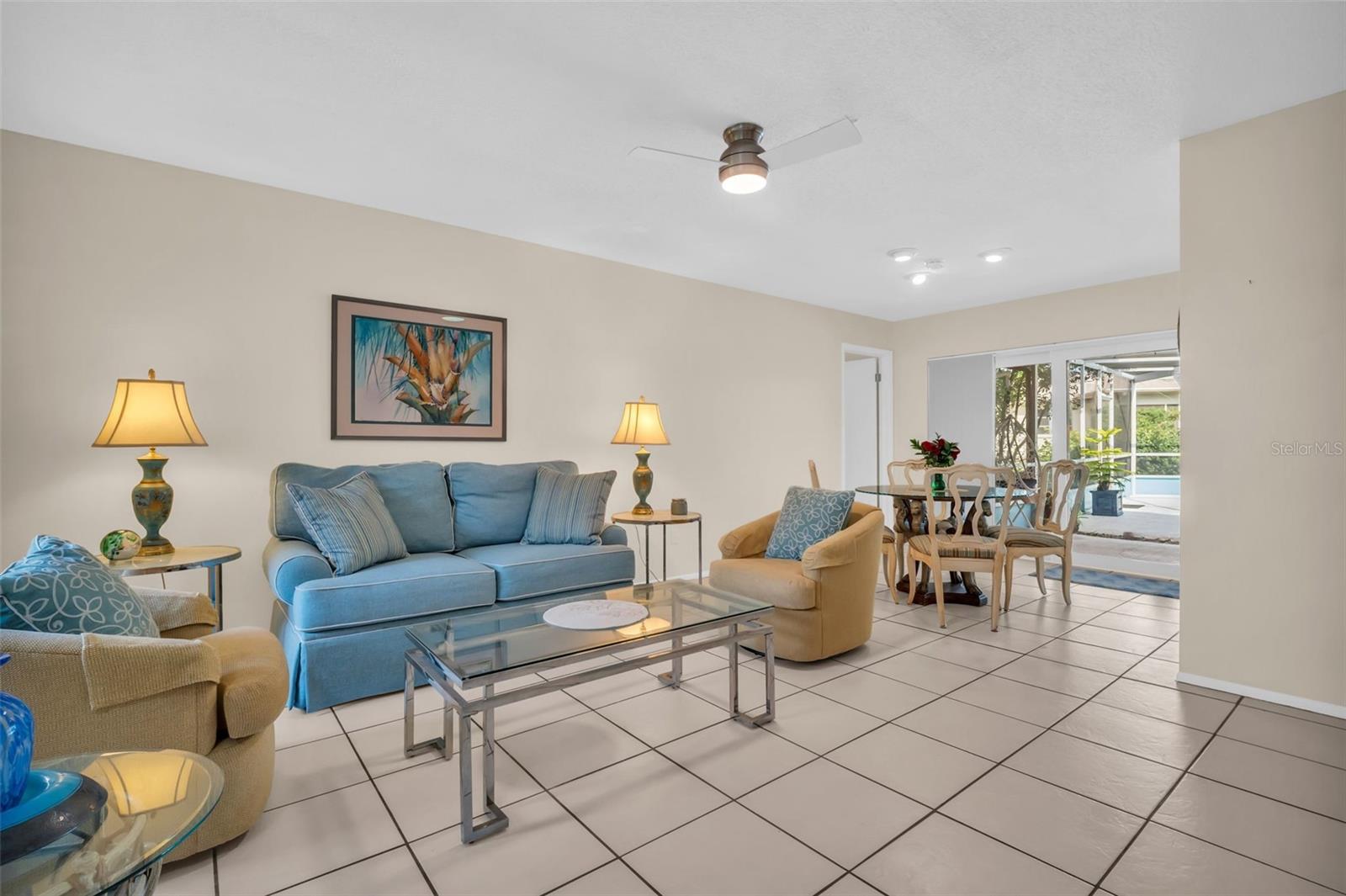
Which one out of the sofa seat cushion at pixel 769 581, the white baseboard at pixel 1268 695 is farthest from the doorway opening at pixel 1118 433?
the sofa seat cushion at pixel 769 581

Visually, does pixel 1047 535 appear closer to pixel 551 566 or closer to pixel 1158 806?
pixel 1158 806

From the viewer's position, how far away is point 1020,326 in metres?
6.05

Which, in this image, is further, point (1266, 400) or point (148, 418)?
point (1266, 400)

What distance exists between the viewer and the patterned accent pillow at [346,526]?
287cm

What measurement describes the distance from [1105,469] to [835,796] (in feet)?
16.6

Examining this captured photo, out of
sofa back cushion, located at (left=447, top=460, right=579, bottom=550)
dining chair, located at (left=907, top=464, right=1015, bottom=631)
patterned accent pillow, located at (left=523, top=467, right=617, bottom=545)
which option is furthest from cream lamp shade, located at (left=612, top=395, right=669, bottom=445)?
dining chair, located at (left=907, top=464, right=1015, bottom=631)

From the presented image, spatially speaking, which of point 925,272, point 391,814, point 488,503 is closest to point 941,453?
point 925,272

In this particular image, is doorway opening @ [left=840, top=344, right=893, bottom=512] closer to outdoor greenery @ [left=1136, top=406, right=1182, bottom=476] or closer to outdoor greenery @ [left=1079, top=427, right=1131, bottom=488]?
outdoor greenery @ [left=1079, top=427, right=1131, bottom=488]

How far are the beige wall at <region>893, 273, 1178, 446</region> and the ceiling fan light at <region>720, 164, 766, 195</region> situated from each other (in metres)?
4.27

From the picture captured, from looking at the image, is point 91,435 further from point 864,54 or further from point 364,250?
point 864,54

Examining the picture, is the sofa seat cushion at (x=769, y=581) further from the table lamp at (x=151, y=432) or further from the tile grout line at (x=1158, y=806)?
the table lamp at (x=151, y=432)

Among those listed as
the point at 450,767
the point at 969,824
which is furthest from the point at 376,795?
the point at 969,824

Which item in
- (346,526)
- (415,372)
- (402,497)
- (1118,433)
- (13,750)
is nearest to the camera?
(13,750)

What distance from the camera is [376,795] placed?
204 cm
